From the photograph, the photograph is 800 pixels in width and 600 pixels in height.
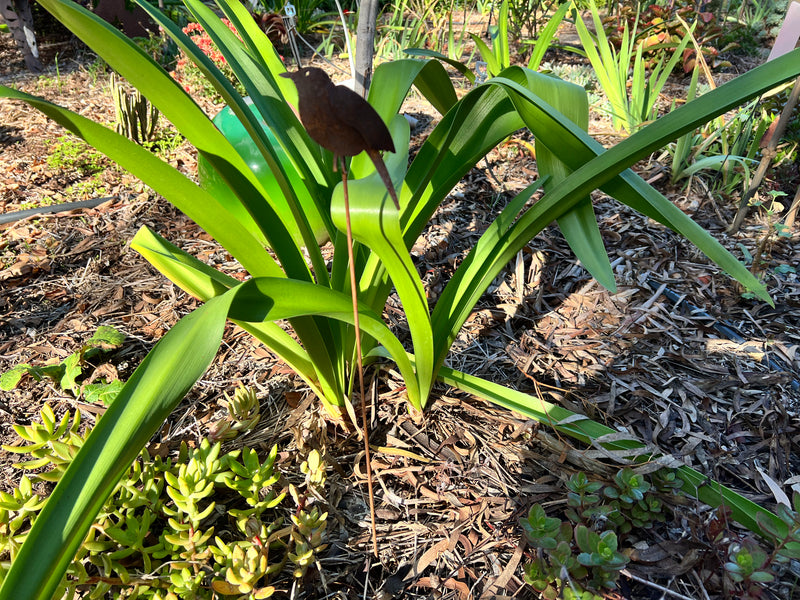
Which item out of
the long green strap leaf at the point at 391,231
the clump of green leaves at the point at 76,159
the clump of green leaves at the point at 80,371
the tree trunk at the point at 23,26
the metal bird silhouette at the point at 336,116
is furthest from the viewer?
the tree trunk at the point at 23,26

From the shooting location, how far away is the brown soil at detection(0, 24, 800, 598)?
0.96 metres

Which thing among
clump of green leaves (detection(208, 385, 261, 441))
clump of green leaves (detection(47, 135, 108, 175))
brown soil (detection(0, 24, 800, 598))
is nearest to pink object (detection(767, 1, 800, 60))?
brown soil (detection(0, 24, 800, 598))

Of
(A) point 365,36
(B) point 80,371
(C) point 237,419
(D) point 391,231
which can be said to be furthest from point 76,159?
(D) point 391,231

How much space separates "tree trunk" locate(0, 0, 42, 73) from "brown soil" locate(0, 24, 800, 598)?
229 cm

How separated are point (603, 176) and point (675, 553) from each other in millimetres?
708

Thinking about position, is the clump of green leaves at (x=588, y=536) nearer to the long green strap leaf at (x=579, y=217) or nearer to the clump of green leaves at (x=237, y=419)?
the long green strap leaf at (x=579, y=217)

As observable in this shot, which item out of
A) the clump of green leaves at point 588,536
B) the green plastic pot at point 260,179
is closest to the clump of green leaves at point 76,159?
the green plastic pot at point 260,179

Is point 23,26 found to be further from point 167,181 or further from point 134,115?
point 167,181

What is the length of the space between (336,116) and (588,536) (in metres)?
0.75

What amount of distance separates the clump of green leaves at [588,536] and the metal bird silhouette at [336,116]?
63 cm

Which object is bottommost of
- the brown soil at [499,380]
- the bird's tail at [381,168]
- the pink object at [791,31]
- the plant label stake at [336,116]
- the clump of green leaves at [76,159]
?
the brown soil at [499,380]

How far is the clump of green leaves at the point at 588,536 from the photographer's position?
0.79 m

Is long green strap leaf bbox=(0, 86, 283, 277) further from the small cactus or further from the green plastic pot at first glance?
the small cactus

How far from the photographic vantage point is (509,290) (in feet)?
5.26
